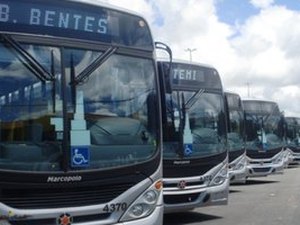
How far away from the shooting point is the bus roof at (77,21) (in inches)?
251

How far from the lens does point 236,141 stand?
717 inches

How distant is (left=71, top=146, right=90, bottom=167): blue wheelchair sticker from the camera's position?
248 inches

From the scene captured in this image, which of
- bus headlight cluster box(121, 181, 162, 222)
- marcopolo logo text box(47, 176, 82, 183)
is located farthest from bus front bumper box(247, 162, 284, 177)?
marcopolo logo text box(47, 176, 82, 183)

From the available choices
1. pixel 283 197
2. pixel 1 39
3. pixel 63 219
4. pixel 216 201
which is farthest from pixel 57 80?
pixel 283 197

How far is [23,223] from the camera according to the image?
598cm

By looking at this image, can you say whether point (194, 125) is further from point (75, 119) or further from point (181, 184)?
point (75, 119)

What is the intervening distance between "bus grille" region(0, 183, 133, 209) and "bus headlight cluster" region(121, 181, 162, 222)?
24cm

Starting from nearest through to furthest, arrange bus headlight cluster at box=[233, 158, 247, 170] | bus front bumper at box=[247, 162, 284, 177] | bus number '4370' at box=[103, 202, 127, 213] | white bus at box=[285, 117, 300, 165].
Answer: bus number '4370' at box=[103, 202, 127, 213], bus headlight cluster at box=[233, 158, 247, 170], bus front bumper at box=[247, 162, 284, 177], white bus at box=[285, 117, 300, 165]

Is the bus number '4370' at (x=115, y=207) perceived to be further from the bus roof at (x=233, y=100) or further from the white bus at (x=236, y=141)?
the bus roof at (x=233, y=100)

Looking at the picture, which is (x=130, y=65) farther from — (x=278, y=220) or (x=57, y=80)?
(x=278, y=220)

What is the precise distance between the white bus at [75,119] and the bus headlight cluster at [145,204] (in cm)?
1

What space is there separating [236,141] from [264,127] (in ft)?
12.5

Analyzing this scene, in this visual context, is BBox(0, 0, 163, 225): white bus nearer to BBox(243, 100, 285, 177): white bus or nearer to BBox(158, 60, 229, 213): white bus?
BBox(158, 60, 229, 213): white bus

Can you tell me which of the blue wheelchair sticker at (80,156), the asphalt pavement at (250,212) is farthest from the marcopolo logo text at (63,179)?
the asphalt pavement at (250,212)
